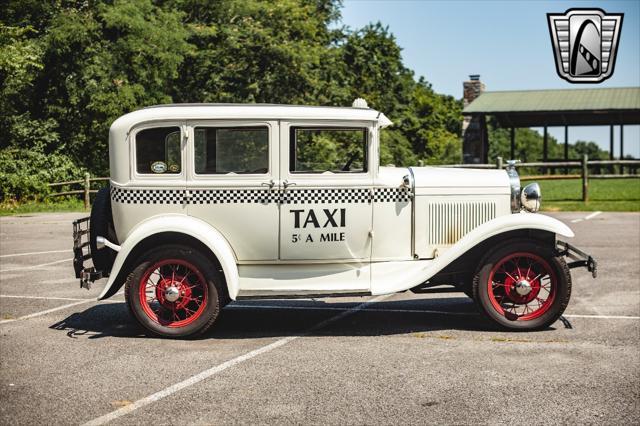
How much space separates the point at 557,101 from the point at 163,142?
33.8 m

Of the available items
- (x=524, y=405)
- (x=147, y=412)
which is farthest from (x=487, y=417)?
(x=147, y=412)

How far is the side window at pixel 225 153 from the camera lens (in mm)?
6727

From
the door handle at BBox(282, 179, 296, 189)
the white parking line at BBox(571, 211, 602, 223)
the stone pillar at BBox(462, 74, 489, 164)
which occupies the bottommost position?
the white parking line at BBox(571, 211, 602, 223)

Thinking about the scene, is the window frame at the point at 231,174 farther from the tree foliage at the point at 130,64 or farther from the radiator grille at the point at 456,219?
the tree foliage at the point at 130,64

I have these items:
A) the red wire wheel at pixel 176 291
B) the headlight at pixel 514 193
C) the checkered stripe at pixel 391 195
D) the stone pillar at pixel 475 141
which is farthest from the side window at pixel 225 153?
the stone pillar at pixel 475 141

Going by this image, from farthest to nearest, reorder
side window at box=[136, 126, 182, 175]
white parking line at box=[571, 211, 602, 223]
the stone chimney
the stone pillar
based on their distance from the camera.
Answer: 1. the stone chimney
2. the stone pillar
3. white parking line at box=[571, 211, 602, 223]
4. side window at box=[136, 126, 182, 175]

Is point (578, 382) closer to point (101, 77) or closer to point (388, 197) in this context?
point (388, 197)

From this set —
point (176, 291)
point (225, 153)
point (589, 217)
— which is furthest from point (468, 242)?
point (589, 217)

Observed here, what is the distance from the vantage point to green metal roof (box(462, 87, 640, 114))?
3544cm

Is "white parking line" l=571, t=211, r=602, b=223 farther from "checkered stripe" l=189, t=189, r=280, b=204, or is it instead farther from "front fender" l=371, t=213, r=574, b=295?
"checkered stripe" l=189, t=189, r=280, b=204

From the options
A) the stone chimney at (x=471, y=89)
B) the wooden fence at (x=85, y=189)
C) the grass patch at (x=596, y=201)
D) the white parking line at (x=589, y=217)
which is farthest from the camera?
the stone chimney at (x=471, y=89)

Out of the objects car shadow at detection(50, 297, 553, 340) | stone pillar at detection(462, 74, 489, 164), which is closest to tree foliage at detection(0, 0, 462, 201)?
stone pillar at detection(462, 74, 489, 164)

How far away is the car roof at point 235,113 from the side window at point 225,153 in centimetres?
12

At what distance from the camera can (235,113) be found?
6.71 metres
